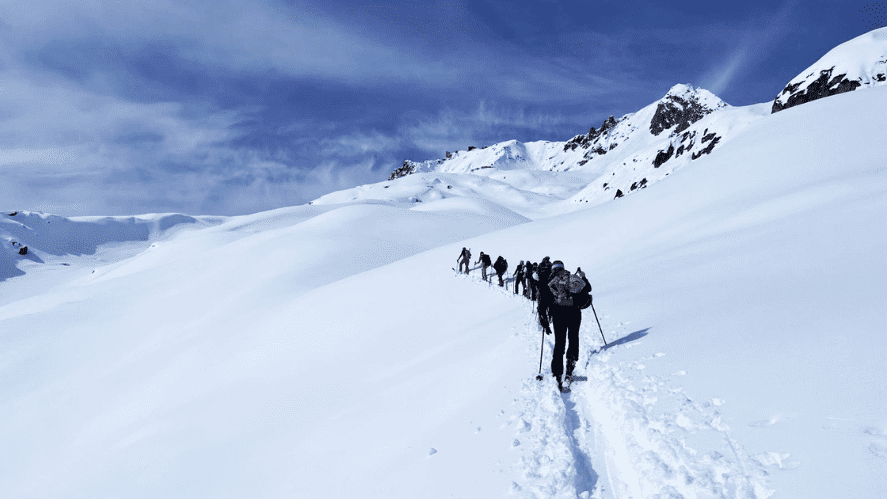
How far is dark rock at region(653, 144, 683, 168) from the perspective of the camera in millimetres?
97819

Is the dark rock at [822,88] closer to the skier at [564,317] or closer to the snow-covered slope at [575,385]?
the snow-covered slope at [575,385]


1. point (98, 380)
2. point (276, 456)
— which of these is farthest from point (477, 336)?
point (98, 380)

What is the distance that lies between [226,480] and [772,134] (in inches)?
1534

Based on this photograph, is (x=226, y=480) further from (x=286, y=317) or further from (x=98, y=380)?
(x=98, y=380)

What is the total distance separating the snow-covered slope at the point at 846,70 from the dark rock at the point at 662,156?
25752 millimetres

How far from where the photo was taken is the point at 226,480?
8.13 m

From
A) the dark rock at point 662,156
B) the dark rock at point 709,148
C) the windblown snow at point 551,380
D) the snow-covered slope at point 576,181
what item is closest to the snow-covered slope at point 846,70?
the snow-covered slope at point 576,181

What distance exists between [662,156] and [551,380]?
109m

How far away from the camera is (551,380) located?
24.7 ft

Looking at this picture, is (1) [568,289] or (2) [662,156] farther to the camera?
(2) [662,156]

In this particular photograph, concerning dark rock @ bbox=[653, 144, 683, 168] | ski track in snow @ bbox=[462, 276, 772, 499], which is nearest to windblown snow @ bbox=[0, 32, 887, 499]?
ski track in snow @ bbox=[462, 276, 772, 499]

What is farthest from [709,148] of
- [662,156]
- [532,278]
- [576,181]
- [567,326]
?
[576,181]

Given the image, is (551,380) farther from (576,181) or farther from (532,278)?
(576,181)

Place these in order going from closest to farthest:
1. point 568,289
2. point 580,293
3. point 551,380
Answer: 1. point 568,289
2. point 580,293
3. point 551,380
